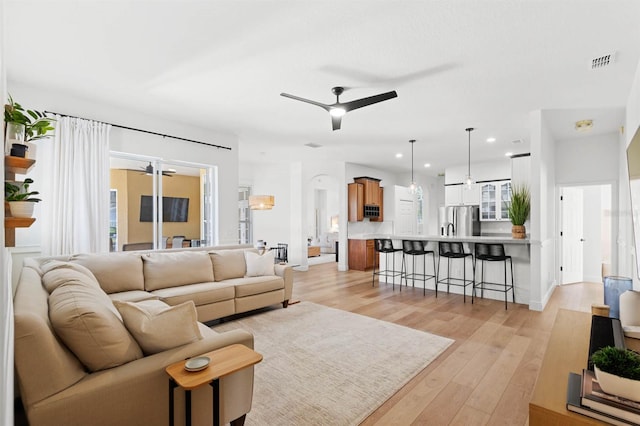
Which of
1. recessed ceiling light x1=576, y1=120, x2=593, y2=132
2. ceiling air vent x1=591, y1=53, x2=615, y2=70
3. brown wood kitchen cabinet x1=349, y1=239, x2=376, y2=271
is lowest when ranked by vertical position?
brown wood kitchen cabinet x1=349, y1=239, x2=376, y2=271

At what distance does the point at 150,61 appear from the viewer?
3.13 m

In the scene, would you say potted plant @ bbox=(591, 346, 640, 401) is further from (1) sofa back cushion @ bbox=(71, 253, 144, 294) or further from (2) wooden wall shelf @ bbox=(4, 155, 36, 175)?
(1) sofa back cushion @ bbox=(71, 253, 144, 294)

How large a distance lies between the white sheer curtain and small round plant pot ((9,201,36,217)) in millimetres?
2839

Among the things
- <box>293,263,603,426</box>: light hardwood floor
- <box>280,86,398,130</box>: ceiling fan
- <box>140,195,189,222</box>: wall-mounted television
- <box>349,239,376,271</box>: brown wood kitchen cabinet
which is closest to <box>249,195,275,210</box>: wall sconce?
<box>349,239,376,271</box>: brown wood kitchen cabinet

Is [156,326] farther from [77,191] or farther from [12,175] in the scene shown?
[77,191]

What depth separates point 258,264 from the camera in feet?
15.3

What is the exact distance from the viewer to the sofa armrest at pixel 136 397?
54.4 inches

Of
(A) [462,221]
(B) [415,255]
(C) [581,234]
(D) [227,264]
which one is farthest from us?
(A) [462,221]

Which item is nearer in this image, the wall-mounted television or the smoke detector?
the smoke detector

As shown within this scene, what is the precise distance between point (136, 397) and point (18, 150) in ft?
4.47

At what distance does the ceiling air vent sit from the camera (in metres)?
2.95

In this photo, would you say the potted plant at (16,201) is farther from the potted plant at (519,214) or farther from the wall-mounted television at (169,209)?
the potted plant at (519,214)

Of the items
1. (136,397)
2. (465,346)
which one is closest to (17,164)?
(136,397)

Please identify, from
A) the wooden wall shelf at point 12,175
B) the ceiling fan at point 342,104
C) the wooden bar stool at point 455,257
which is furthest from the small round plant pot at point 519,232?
the wooden wall shelf at point 12,175
